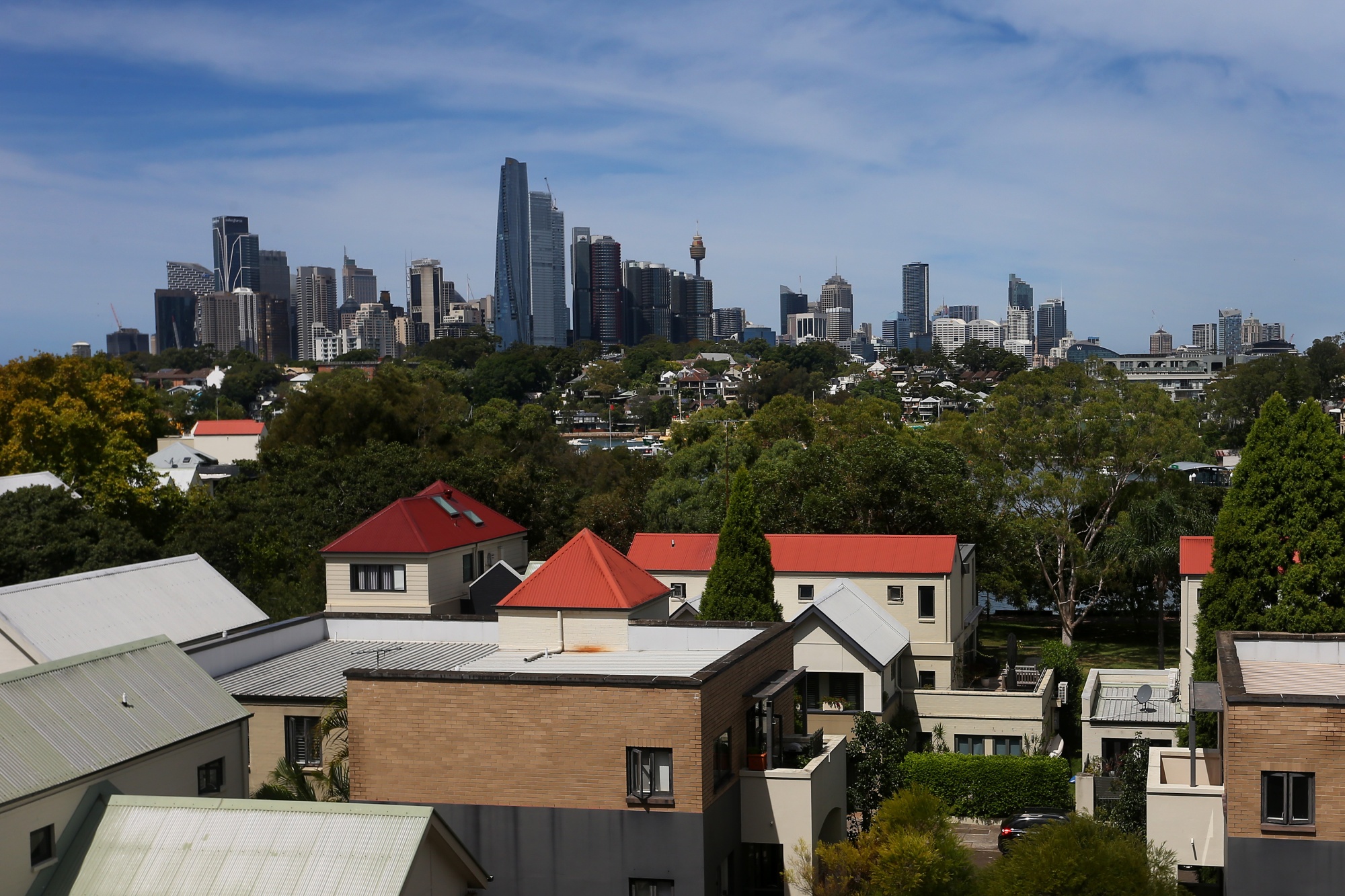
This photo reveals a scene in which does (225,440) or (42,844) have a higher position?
(225,440)

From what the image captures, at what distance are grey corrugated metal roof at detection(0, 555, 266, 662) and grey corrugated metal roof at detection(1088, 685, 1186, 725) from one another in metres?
22.5

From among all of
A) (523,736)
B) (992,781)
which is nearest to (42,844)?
(523,736)

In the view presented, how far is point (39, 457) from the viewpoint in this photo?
177 ft

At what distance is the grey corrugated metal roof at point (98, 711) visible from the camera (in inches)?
603

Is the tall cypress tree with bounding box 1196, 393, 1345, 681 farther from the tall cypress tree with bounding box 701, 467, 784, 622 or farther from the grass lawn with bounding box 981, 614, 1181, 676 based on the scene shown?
the grass lawn with bounding box 981, 614, 1181, 676

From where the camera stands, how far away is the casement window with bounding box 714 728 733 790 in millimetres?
19391

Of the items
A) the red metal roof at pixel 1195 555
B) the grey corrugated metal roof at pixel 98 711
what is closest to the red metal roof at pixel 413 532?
the grey corrugated metal roof at pixel 98 711

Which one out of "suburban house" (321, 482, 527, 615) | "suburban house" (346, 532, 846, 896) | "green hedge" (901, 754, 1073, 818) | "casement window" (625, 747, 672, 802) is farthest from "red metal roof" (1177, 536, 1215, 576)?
"casement window" (625, 747, 672, 802)

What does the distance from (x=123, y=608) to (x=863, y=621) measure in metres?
20.5

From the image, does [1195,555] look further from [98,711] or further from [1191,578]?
[98,711]

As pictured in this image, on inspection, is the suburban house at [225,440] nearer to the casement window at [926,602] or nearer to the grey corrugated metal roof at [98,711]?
the casement window at [926,602]

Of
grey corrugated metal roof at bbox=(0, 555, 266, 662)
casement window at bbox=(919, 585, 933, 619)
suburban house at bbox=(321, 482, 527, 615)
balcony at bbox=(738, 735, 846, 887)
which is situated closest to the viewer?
balcony at bbox=(738, 735, 846, 887)

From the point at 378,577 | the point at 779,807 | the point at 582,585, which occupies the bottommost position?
the point at 779,807

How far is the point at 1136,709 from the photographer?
33.9 meters
